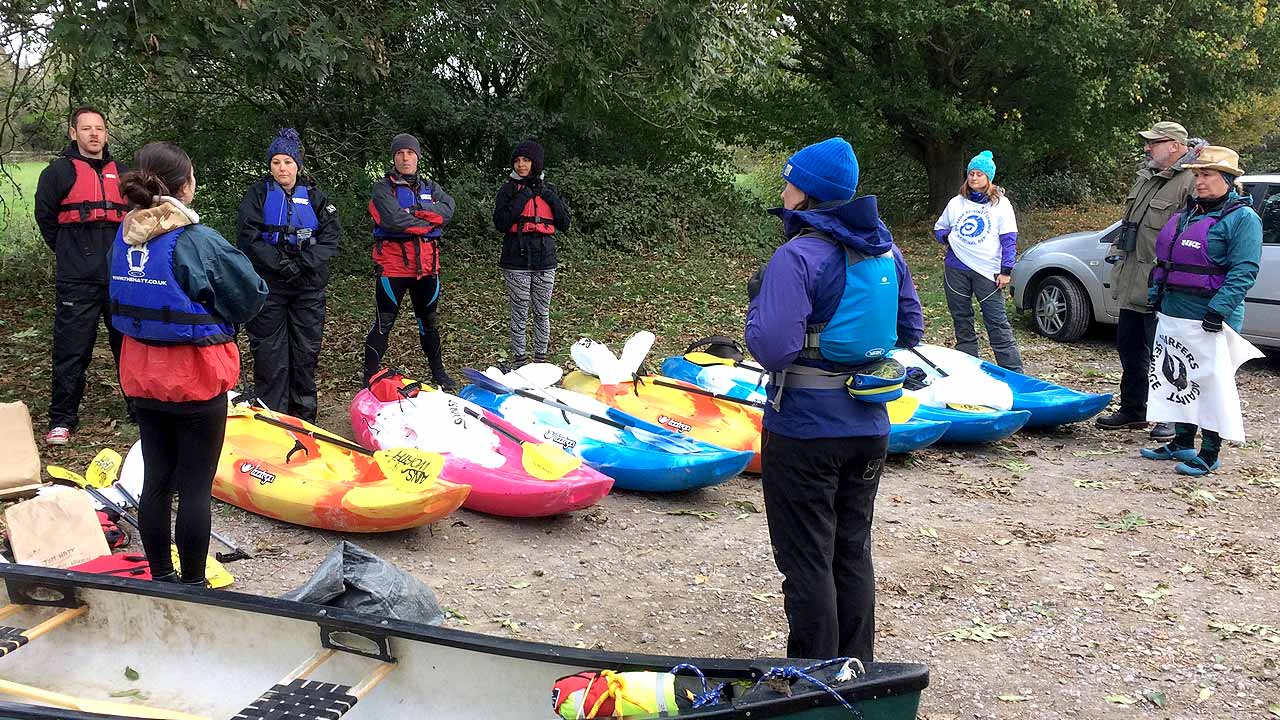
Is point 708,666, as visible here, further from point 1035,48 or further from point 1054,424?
point 1035,48

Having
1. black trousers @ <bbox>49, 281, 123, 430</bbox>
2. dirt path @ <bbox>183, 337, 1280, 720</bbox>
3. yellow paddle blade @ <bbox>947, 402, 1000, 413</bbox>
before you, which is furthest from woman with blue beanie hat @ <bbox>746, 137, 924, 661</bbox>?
black trousers @ <bbox>49, 281, 123, 430</bbox>

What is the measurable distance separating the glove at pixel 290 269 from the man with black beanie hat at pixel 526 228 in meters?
1.87

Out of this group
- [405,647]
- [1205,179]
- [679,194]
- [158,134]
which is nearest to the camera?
[405,647]

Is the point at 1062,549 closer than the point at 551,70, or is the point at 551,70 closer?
the point at 1062,549

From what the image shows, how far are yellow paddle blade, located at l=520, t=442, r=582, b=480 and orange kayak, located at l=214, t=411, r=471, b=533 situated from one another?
56 cm

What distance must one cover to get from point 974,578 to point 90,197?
18.2 ft

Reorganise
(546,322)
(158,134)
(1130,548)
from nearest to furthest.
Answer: (1130,548), (546,322), (158,134)

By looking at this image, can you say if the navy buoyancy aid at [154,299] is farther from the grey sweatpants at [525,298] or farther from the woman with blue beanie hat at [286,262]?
the grey sweatpants at [525,298]

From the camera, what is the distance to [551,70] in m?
9.78

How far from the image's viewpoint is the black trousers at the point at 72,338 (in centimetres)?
613

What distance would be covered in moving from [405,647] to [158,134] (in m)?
12.1

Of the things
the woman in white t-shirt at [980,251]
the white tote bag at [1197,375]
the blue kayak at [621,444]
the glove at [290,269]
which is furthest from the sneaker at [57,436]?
the white tote bag at [1197,375]

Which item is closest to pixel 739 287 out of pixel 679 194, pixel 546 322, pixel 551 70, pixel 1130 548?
pixel 679 194

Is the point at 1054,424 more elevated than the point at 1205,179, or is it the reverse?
the point at 1205,179
